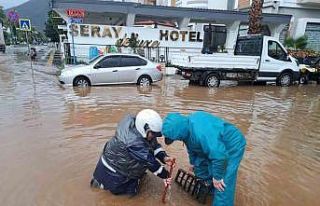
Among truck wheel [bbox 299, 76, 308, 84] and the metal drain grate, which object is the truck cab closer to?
truck wheel [bbox 299, 76, 308, 84]

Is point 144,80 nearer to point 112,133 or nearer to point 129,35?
point 112,133

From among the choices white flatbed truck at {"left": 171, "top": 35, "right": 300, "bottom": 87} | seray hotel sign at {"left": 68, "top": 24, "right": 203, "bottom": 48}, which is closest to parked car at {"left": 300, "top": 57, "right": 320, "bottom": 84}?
white flatbed truck at {"left": 171, "top": 35, "right": 300, "bottom": 87}

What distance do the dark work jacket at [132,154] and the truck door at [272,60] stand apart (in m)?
13.0

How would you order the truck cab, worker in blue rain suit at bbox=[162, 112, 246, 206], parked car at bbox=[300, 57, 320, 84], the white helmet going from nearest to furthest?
worker in blue rain suit at bbox=[162, 112, 246, 206]
the white helmet
the truck cab
parked car at bbox=[300, 57, 320, 84]

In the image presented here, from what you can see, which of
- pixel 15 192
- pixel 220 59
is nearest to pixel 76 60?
pixel 220 59

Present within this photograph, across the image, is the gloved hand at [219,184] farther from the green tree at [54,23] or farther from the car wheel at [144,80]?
the green tree at [54,23]

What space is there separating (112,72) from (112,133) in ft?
23.9

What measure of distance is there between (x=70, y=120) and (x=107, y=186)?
435 centimetres

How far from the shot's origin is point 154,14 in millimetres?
24469

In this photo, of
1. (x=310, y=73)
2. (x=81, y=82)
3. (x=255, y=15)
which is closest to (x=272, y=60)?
(x=310, y=73)

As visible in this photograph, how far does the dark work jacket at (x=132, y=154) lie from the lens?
13.5ft

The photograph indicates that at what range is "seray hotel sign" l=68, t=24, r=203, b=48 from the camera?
2195 centimetres

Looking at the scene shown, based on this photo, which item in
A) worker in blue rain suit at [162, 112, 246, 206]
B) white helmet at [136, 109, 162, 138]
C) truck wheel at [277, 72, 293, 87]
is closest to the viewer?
worker in blue rain suit at [162, 112, 246, 206]

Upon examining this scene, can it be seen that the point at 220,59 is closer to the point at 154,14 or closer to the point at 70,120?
the point at 70,120
